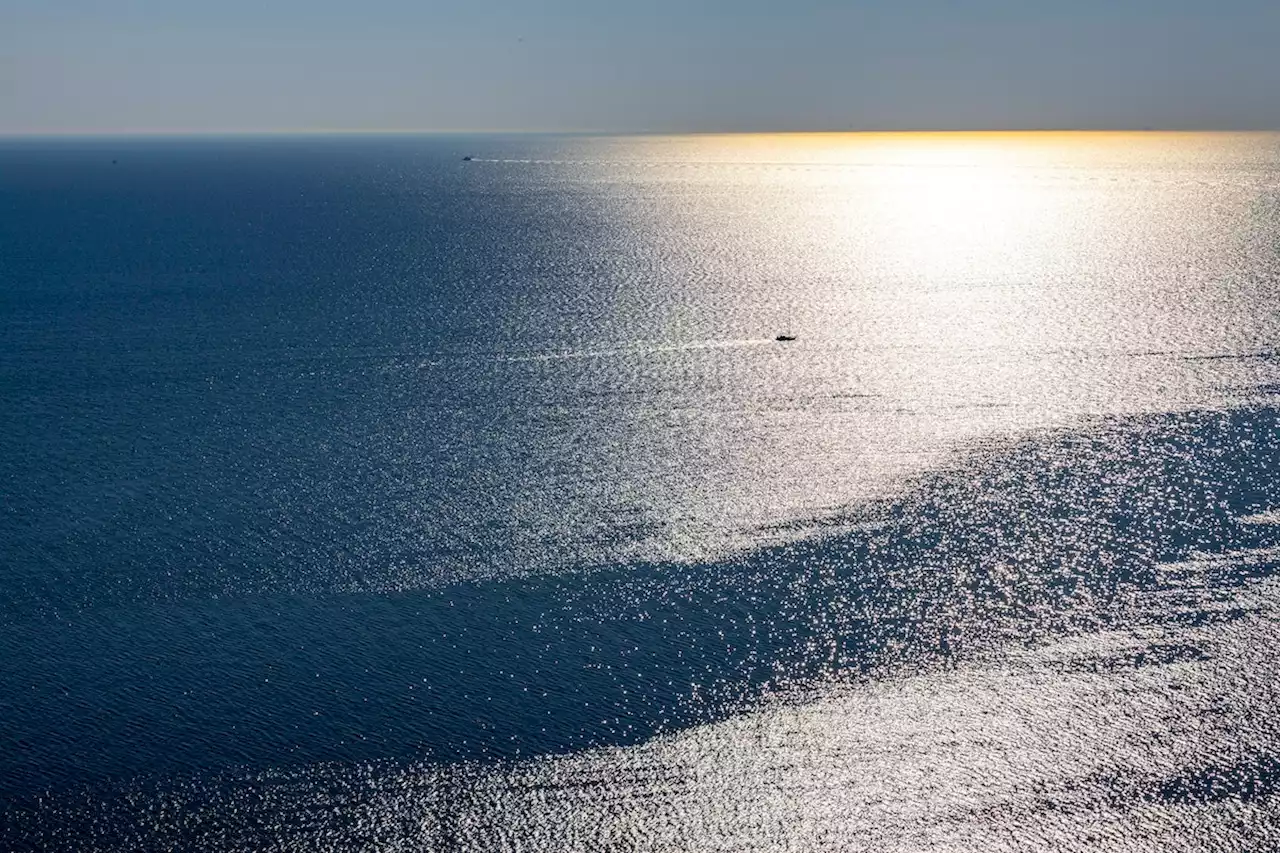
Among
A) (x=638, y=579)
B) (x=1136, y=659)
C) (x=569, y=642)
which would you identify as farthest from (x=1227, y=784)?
(x=638, y=579)

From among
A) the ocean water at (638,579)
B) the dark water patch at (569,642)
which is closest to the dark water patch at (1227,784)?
the ocean water at (638,579)

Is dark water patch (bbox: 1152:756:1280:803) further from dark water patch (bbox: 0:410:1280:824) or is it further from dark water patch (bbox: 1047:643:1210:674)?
dark water patch (bbox: 0:410:1280:824)

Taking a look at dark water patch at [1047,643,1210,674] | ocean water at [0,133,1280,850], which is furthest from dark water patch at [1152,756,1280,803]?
dark water patch at [1047,643,1210,674]

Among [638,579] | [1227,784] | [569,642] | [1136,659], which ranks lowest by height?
[1227,784]

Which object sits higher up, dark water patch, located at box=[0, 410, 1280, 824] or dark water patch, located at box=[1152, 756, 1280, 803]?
dark water patch, located at box=[0, 410, 1280, 824]

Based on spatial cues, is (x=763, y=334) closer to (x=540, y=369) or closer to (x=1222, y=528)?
(x=540, y=369)

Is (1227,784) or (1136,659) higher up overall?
(1136,659)

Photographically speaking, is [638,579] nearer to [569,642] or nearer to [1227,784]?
[569,642]

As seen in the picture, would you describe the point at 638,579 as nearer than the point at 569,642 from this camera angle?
No

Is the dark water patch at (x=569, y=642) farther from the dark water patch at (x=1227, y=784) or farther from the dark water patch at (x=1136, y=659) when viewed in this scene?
the dark water patch at (x=1227, y=784)
